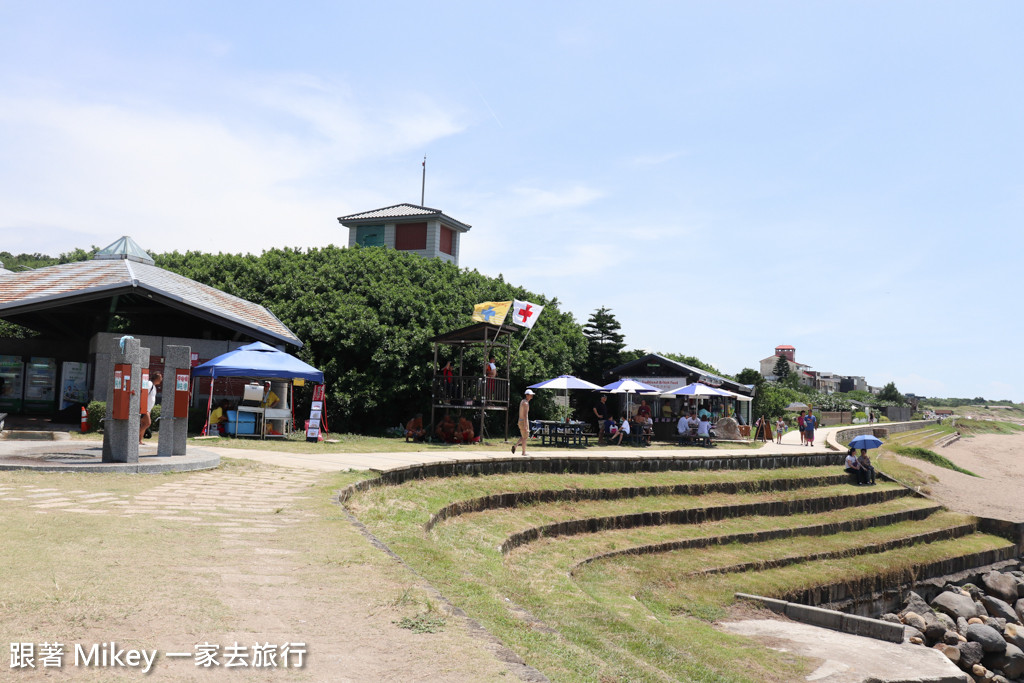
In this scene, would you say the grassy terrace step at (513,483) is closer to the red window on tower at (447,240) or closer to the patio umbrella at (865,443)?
A: the patio umbrella at (865,443)

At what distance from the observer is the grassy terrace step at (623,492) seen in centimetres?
1291

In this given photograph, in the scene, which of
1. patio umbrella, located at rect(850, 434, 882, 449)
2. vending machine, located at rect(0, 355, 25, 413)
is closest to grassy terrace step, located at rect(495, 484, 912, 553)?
patio umbrella, located at rect(850, 434, 882, 449)

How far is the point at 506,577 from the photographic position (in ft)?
28.6

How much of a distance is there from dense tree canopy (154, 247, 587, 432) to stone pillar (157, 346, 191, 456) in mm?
12895

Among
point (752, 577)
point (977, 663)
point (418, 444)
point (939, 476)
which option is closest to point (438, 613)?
point (752, 577)

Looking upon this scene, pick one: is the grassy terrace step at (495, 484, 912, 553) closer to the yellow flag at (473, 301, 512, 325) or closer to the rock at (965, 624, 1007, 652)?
the rock at (965, 624, 1007, 652)

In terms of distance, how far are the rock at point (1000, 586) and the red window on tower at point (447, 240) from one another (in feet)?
87.5

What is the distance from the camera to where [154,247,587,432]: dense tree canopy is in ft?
86.9

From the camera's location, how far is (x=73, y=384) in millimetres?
25047

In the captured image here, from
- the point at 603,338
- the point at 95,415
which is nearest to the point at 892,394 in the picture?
the point at 603,338

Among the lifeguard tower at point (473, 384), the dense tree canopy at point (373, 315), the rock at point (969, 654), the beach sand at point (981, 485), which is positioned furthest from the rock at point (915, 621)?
the dense tree canopy at point (373, 315)

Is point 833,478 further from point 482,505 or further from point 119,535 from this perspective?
point 119,535

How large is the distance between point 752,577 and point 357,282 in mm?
20145

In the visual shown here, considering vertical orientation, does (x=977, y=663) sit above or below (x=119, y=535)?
below
